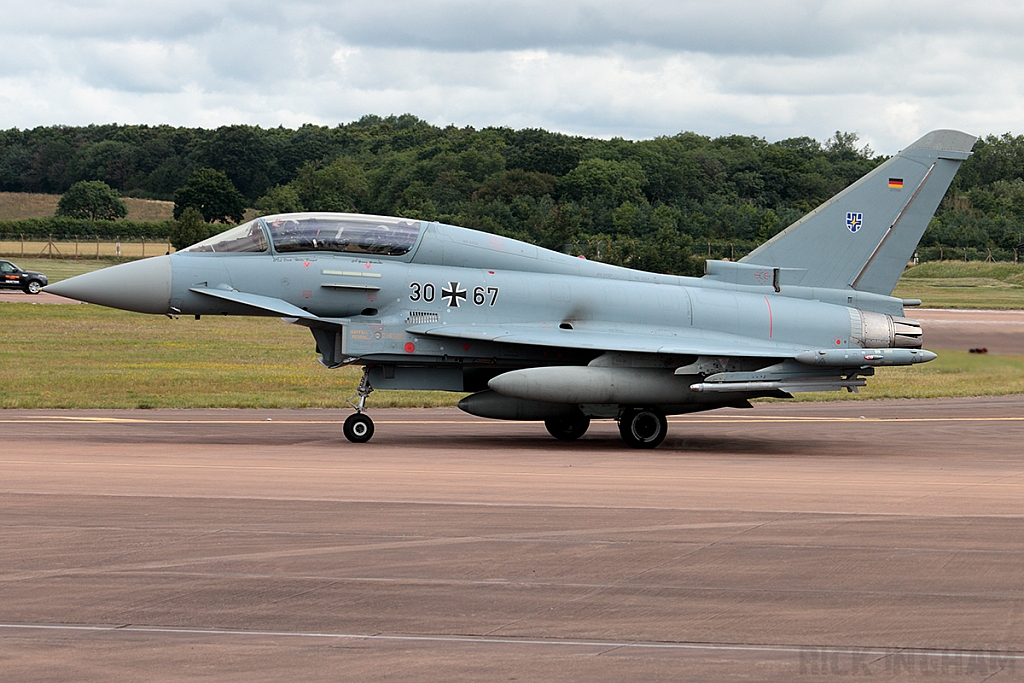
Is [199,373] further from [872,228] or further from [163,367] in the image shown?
[872,228]

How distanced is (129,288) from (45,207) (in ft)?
367

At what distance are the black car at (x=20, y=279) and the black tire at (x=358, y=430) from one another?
51005 millimetres

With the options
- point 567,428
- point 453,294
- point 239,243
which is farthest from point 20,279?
point 453,294

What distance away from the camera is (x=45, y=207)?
394ft

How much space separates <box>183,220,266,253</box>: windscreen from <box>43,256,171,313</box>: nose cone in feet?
2.08

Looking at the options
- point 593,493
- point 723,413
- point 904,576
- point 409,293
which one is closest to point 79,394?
point 409,293

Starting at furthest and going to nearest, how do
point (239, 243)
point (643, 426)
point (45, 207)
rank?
point (45, 207) → point (643, 426) → point (239, 243)

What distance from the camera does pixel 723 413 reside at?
25031mm

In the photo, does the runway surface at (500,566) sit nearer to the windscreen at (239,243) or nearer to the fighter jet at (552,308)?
the fighter jet at (552,308)

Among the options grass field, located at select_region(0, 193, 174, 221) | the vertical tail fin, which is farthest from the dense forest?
the vertical tail fin

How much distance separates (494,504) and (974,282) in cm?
5011

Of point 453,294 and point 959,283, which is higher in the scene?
point 959,283

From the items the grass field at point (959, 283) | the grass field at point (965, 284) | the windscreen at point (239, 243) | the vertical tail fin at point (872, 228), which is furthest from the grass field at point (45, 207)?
the vertical tail fin at point (872, 228)

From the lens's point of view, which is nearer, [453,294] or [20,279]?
[453,294]
